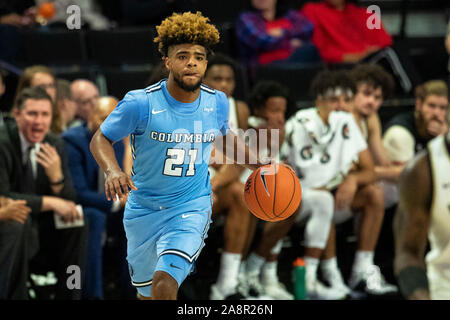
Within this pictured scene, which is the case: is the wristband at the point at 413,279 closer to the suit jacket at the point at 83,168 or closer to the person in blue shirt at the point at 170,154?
the person in blue shirt at the point at 170,154

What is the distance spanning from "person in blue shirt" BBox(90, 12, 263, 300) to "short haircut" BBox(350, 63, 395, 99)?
2762 millimetres

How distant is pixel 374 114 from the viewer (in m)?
5.18

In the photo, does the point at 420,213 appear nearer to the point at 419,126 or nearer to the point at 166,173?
the point at 166,173

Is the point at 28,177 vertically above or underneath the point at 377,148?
underneath

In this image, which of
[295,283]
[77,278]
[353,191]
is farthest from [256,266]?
[77,278]

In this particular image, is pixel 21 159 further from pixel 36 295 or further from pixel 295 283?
pixel 295 283

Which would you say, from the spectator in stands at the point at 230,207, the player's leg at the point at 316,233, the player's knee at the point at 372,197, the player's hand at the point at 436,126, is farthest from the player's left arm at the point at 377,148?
the spectator in stands at the point at 230,207

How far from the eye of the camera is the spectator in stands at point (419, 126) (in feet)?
16.8

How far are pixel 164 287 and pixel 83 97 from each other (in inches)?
99.5

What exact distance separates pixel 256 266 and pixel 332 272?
1.90ft

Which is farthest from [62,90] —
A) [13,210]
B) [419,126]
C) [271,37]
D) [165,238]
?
[419,126]

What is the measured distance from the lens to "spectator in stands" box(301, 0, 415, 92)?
20.2 ft

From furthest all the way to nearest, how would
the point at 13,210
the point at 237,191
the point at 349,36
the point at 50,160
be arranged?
the point at 349,36 → the point at 237,191 → the point at 50,160 → the point at 13,210
